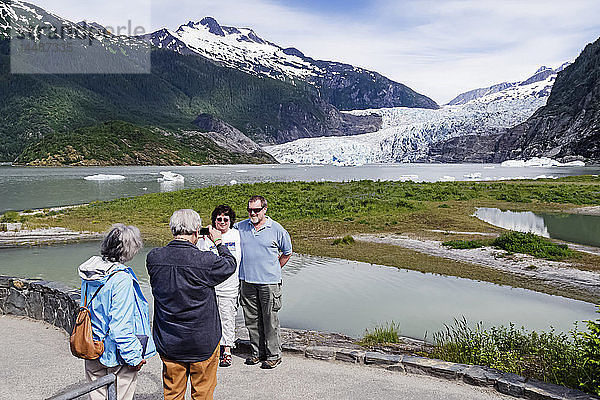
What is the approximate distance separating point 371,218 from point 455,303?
18.0 m

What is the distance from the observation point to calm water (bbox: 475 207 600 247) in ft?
81.6

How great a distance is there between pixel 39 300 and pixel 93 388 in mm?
6739

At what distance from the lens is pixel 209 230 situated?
557 centimetres

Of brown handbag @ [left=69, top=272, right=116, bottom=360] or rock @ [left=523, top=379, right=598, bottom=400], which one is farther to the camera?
rock @ [left=523, top=379, right=598, bottom=400]

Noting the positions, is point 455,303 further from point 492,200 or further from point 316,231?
point 492,200

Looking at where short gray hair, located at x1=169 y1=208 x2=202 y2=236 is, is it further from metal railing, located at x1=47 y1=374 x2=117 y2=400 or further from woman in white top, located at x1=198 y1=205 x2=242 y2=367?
woman in white top, located at x1=198 y1=205 x2=242 y2=367

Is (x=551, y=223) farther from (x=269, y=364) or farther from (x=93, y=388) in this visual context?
(x=93, y=388)

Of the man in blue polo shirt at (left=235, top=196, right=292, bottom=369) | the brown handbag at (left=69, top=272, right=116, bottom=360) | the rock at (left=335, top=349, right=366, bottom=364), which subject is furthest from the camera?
the rock at (left=335, top=349, right=366, bottom=364)

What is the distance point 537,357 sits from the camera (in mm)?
7828

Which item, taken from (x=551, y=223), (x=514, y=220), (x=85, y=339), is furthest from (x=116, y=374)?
(x=514, y=220)

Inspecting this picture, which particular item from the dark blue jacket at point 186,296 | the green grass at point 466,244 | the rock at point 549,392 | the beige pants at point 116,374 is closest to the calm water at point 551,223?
the green grass at point 466,244

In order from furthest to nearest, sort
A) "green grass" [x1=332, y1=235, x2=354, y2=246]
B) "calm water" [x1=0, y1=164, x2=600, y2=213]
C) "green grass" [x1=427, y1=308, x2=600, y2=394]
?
"calm water" [x1=0, y1=164, x2=600, y2=213]
"green grass" [x1=332, y1=235, x2=354, y2=246]
"green grass" [x1=427, y1=308, x2=600, y2=394]

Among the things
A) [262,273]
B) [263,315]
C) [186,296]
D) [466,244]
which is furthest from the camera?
[466,244]

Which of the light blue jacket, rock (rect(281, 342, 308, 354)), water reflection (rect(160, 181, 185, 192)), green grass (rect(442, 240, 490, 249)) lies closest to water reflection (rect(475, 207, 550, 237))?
green grass (rect(442, 240, 490, 249))
